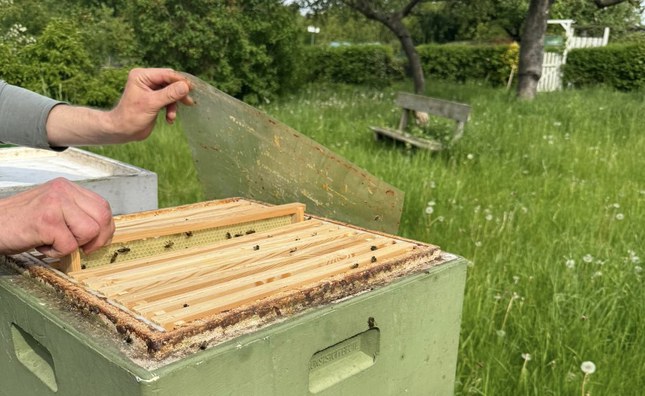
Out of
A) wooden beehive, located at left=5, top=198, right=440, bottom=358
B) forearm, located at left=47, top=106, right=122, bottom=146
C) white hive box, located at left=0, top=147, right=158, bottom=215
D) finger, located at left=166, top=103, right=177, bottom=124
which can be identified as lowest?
white hive box, located at left=0, top=147, right=158, bottom=215

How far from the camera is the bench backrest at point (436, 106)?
5312 millimetres

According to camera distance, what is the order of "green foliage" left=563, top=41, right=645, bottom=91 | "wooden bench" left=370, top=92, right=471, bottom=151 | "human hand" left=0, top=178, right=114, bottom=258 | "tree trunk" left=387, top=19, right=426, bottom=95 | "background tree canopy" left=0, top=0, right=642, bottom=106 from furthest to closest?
"green foliage" left=563, top=41, right=645, bottom=91 < "tree trunk" left=387, top=19, right=426, bottom=95 < "background tree canopy" left=0, top=0, right=642, bottom=106 < "wooden bench" left=370, top=92, right=471, bottom=151 < "human hand" left=0, top=178, right=114, bottom=258

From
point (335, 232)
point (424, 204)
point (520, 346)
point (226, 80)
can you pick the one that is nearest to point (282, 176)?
point (335, 232)

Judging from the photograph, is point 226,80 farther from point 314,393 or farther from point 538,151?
point 314,393

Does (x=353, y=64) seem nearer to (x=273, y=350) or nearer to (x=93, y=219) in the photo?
(x=93, y=219)

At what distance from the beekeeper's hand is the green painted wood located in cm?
47

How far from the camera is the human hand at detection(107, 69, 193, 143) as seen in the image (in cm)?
141

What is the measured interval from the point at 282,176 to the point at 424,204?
2.21 metres

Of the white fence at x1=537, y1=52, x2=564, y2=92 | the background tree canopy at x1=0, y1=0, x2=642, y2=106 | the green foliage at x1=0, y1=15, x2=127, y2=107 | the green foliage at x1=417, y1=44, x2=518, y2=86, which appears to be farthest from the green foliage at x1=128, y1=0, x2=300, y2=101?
the green foliage at x1=417, y1=44, x2=518, y2=86

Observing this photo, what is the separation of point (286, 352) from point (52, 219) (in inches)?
17.7

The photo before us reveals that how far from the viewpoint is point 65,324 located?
3.04ft

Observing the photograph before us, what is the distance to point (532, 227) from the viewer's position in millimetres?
3352

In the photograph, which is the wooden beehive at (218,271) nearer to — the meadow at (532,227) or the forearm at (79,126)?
the forearm at (79,126)

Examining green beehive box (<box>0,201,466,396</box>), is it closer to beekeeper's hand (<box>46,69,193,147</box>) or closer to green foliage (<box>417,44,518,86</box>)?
beekeeper's hand (<box>46,69,193,147</box>)
